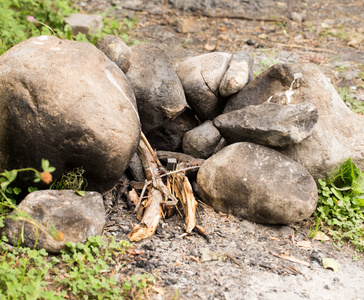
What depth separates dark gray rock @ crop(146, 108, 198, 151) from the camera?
4531 mm

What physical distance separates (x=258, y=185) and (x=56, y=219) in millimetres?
1646

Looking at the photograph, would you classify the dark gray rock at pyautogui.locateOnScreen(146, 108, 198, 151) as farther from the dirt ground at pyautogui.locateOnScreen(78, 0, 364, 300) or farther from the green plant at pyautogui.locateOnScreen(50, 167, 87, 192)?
the green plant at pyautogui.locateOnScreen(50, 167, 87, 192)

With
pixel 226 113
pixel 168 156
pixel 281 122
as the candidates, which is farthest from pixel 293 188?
pixel 168 156

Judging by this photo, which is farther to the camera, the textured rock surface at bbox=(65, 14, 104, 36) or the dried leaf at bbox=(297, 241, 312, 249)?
the textured rock surface at bbox=(65, 14, 104, 36)

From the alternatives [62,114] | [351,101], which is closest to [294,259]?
[62,114]

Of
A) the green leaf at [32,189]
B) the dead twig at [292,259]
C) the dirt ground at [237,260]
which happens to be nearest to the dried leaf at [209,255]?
the dirt ground at [237,260]

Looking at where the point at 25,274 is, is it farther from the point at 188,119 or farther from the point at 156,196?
the point at 188,119

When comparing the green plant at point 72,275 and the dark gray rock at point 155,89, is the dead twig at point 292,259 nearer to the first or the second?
the green plant at point 72,275

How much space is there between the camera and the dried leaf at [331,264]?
338cm

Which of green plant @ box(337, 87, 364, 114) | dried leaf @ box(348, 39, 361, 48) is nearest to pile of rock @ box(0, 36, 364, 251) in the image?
green plant @ box(337, 87, 364, 114)

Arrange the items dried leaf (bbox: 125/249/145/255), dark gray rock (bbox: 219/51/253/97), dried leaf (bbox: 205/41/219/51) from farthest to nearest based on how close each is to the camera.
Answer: dried leaf (bbox: 205/41/219/51), dark gray rock (bbox: 219/51/253/97), dried leaf (bbox: 125/249/145/255)

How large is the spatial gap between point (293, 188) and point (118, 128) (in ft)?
5.05

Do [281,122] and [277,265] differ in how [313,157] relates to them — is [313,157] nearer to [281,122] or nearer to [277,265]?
[281,122]

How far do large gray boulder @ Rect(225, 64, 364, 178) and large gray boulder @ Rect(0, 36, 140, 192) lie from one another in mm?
1448
